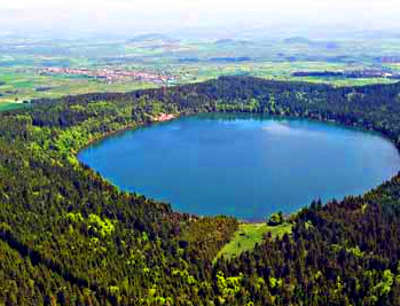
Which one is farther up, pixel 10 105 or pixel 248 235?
pixel 10 105

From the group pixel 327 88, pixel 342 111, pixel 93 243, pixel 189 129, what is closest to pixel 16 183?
pixel 93 243

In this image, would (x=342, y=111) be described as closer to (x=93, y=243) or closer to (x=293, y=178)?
(x=293, y=178)

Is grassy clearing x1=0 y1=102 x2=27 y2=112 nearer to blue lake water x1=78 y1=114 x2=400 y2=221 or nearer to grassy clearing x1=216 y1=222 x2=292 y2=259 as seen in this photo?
blue lake water x1=78 y1=114 x2=400 y2=221

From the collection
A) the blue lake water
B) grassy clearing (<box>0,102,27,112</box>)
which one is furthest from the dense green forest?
grassy clearing (<box>0,102,27,112</box>)

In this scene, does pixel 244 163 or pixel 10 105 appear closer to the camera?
pixel 244 163

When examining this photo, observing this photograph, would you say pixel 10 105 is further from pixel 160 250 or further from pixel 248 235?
pixel 160 250

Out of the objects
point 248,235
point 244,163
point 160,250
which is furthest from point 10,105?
point 160,250
